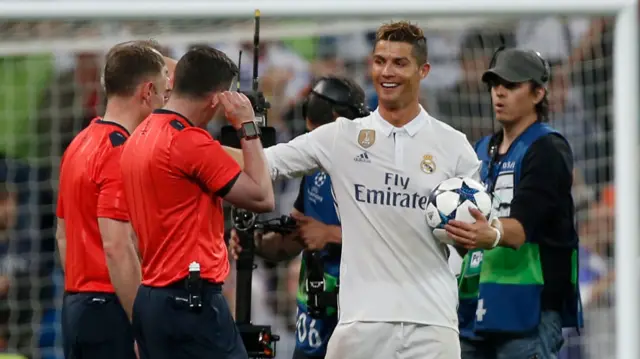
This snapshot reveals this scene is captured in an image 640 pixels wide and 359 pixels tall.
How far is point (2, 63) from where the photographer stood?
1129 centimetres

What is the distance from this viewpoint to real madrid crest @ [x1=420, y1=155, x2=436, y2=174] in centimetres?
612

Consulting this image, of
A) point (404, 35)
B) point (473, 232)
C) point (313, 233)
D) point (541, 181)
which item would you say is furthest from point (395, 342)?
point (404, 35)

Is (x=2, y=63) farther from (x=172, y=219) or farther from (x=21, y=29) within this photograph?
(x=172, y=219)

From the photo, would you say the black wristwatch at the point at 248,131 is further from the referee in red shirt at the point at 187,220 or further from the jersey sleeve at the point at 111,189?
the jersey sleeve at the point at 111,189

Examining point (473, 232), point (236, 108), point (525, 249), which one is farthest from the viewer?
point (525, 249)

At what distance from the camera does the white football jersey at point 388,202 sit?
604 centimetres

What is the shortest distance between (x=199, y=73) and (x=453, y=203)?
3.99 feet

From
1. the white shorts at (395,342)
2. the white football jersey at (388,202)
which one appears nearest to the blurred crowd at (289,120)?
the white football jersey at (388,202)

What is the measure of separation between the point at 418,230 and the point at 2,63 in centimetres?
616

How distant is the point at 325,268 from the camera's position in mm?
7074

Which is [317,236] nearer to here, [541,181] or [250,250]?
[250,250]

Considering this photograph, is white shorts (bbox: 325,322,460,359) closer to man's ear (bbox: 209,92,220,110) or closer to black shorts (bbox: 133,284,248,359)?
black shorts (bbox: 133,284,248,359)

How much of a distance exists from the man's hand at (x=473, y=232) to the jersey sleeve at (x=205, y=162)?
37.7 inches

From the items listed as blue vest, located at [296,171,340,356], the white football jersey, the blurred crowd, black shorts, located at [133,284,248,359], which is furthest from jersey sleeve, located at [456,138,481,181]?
the blurred crowd
